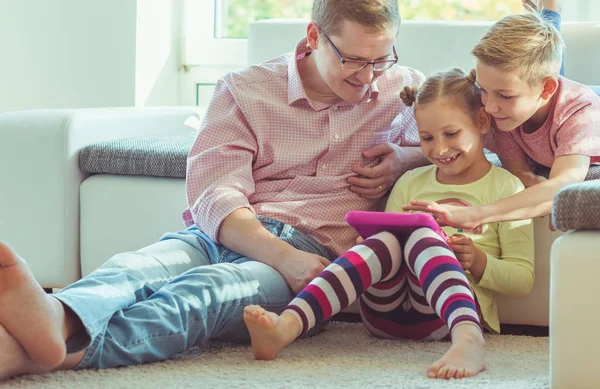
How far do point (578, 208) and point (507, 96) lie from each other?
0.43 meters

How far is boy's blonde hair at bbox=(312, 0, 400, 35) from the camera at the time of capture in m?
1.71

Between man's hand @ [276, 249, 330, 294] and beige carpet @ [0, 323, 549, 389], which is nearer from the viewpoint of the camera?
beige carpet @ [0, 323, 549, 389]

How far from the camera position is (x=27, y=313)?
1.28 meters

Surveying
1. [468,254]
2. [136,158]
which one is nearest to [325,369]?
[468,254]

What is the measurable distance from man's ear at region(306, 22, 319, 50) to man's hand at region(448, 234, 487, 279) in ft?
1.57

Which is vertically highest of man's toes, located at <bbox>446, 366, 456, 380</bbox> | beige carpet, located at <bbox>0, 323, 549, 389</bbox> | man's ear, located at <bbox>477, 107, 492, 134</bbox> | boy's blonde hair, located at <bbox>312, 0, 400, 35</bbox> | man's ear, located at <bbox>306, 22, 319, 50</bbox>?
boy's blonde hair, located at <bbox>312, 0, 400, 35</bbox>

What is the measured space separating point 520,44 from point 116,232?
3.48 feet

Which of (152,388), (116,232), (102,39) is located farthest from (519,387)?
(102,39)

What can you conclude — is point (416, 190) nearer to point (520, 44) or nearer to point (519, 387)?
point (520, 44)

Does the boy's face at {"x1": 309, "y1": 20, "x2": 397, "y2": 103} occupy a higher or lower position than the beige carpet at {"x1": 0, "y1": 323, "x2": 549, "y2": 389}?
higher

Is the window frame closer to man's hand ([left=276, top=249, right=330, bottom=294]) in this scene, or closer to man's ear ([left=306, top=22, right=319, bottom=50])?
man's ear ([left=306, top=22, right=319, bottom=50])

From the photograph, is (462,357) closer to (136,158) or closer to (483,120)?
(483,120)

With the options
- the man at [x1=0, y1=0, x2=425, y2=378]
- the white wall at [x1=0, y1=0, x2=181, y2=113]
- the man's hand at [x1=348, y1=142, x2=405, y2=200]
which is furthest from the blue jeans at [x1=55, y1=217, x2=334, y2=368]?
the white wall at [x1=0, y1=0, x2=181, y2=113]

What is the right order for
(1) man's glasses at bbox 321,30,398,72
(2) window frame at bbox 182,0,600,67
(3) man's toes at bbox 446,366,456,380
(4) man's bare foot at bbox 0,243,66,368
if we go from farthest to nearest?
(2) window frame at bbox 182,0,600,67 < (1) man's glasses at bbox 321,30,398,72 < (3) man's toes at bbox 446,366,456,380 < (4) man's bare foot at bbox 0,243,66,368
